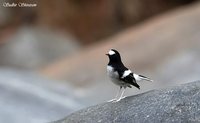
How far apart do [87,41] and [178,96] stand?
49.9 ft

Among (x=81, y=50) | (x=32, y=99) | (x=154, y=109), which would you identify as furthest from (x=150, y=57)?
(x=154, y=109)

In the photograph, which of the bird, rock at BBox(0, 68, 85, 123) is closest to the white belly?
the bird

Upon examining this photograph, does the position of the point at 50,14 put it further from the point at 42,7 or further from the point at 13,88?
the point at 13,88

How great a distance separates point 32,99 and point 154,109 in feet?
22.2

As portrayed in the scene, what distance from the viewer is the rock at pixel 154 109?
18.3 ft

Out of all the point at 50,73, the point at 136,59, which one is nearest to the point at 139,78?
the point at 136,59

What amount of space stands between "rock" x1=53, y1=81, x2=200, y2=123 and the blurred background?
185 inches

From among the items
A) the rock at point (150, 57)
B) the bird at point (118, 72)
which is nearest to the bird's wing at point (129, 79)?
the bird at point (118, 72)

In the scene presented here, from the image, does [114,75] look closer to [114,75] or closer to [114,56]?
[114,75]

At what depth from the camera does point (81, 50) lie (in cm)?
1881

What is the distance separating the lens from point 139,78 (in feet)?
20.2

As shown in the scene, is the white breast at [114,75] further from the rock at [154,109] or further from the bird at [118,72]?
the rock at [154,109]

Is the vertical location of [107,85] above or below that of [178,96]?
above

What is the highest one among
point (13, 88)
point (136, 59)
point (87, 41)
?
point (87, 41)
